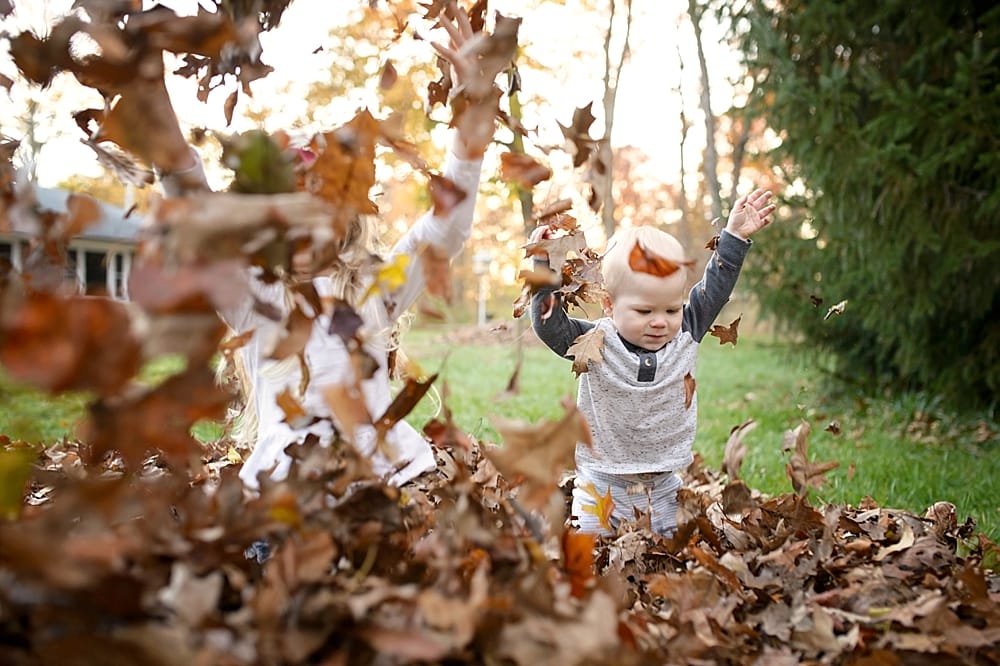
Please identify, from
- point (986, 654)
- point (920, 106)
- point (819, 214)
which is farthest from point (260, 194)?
point (819, 214)

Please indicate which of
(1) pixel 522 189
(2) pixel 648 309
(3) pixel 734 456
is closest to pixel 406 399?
(1) pixel 522 189

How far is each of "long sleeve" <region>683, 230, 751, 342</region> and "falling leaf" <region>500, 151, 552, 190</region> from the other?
50.0 inches

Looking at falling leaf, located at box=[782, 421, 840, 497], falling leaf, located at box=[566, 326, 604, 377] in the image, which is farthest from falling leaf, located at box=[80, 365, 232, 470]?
falling leaf, located at box=[566, 326, 604, 377]

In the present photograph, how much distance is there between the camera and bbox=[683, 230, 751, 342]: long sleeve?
2.73 meters

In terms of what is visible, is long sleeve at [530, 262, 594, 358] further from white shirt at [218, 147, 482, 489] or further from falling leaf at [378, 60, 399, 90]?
falling leaf at [378, 60, 399, 90]

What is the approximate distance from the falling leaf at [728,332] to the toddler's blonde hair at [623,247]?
35cm

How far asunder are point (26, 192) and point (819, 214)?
595 cm

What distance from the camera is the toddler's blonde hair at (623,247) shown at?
264cm

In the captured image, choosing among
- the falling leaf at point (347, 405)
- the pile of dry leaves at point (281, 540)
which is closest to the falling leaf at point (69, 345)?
the pile of dry leaves at point (281, 540)

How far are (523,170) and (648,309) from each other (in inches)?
45.4

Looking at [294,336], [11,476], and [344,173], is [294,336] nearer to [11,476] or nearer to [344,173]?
[344,173]

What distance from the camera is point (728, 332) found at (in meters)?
2.74

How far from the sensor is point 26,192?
4.19ft

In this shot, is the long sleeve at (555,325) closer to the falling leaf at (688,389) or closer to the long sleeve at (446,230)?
the falling leaf at (688,389)
